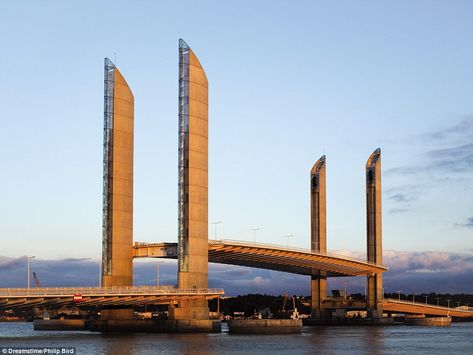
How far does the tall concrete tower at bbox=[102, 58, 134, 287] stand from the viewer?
11294cm

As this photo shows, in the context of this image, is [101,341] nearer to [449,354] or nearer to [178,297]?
[178,297]

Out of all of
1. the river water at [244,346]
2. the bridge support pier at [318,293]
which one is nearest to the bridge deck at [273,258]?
the bridge support pier at [318,293]

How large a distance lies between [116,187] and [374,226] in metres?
61.3

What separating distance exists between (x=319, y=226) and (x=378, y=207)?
1166 cm

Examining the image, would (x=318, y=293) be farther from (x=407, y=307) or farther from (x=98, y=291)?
(x=98, y=291)

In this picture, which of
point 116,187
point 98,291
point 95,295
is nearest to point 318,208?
point 116,187

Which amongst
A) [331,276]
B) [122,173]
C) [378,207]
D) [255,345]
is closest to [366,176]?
[378,207]

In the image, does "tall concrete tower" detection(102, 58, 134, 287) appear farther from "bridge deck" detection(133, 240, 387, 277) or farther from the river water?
the river water

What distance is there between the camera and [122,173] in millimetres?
114625

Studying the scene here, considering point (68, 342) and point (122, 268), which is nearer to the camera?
point (68, 342)

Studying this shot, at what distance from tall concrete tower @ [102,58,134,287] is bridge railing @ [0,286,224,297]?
1202 cm

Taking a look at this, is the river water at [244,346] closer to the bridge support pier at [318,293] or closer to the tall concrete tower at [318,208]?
the tall concrete tower at [318,208]

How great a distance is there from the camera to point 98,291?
93062 millimetres

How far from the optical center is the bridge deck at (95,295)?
85.7 metres
